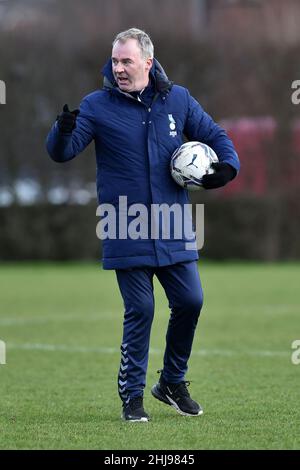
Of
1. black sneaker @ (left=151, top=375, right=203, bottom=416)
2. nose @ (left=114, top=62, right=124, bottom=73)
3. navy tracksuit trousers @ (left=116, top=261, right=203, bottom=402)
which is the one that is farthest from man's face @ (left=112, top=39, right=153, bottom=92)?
black sneaker @ (left=151, top=375, right=203, bottom=416)

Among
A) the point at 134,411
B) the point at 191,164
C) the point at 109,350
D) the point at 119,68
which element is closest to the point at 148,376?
the point at 109,350

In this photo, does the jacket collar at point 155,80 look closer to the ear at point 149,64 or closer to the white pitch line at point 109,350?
the ear at point 149,64

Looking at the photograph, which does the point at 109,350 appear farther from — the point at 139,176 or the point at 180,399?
the point at 139,176

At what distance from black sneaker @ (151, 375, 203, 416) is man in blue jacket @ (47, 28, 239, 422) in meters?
0.30

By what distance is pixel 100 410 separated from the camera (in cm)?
779

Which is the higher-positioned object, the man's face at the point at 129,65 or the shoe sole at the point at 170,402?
the man's face at the point at 129,65

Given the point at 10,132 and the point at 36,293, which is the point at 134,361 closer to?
the point at 36,293

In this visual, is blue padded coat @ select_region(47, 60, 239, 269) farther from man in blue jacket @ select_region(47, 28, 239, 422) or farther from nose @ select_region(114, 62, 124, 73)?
nose @ select_region(114, 62, 124, 73)

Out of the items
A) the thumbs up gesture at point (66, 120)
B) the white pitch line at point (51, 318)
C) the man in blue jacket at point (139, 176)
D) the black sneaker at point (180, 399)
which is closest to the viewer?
the thumbs up gesture at point (66, 120)

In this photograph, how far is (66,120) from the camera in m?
6.96

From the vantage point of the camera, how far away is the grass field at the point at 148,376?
21.9ft

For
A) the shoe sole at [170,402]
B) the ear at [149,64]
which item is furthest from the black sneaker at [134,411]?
the ear at [149,64]

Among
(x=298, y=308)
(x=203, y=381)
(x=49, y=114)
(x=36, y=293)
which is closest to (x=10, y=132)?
(x=49, y=114)

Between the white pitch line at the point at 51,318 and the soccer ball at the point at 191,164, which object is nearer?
the soccer ball at the point at 191,164
